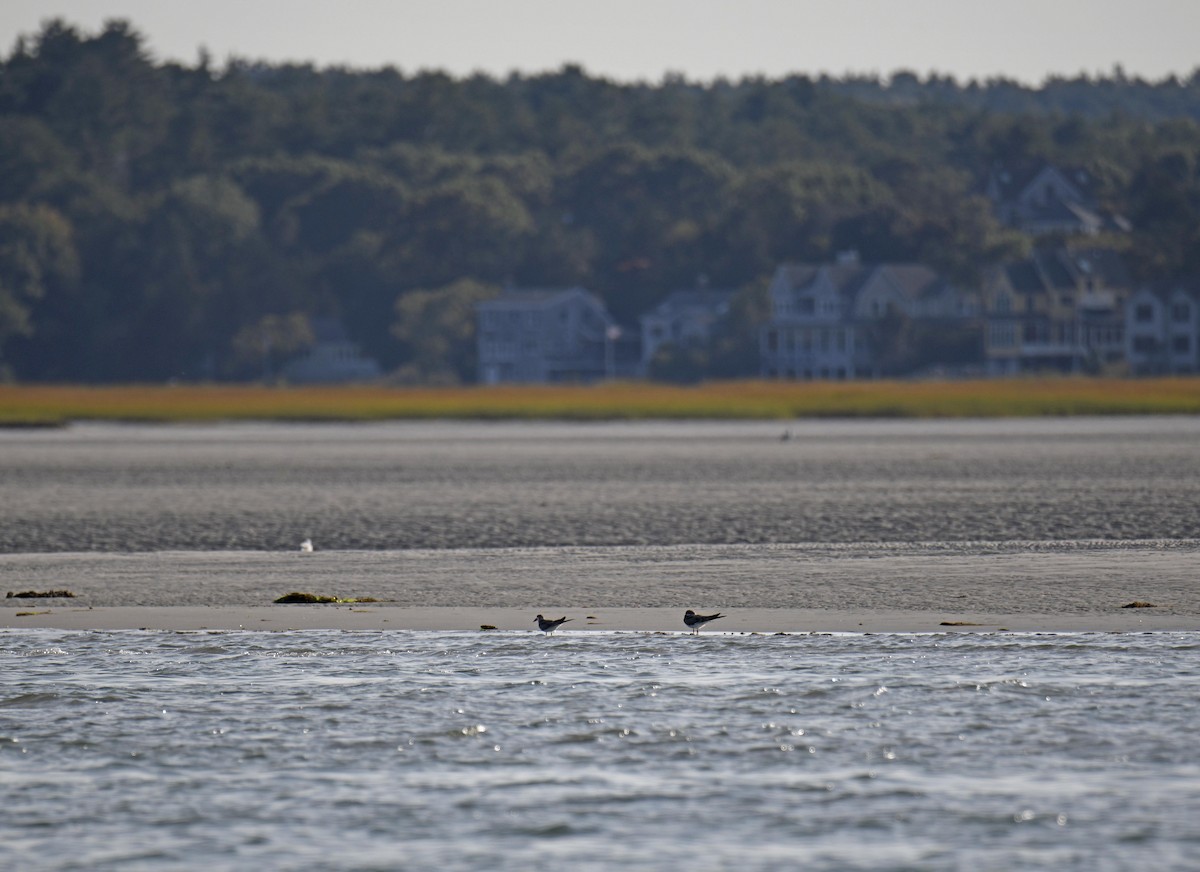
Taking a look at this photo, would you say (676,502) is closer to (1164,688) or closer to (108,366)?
(1164,688)

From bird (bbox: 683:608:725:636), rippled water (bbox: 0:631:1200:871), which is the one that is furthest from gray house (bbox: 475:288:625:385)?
rippled water (bbox: 0:631:1200:871)

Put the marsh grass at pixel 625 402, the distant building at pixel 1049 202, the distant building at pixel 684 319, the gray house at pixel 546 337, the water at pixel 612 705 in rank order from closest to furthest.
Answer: the water at pixel 612 705 < the marsh grass at pixel 625 402 < the distant building at pixel 684 319 < the gray house at pixel 546 337 < the distant building at pixel 1049 202

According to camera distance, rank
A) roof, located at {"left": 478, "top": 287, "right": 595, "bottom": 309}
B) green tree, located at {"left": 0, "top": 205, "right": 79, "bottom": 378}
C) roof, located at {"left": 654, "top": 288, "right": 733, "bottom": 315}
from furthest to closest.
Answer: roof, located at {"left": 478, "top": 287, "right": 595, "bottom": 309}, roof, located at {"left": 654, "top": 288, "right": 733, "bottom": 315}, green tree, located at {"left": 0, "top": 205, "right": 79, "bottom": 378}

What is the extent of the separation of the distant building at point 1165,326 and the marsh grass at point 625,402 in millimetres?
32763

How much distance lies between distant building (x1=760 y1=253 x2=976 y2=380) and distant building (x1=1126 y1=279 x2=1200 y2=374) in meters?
10.0

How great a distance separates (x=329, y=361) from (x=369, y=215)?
1605cm

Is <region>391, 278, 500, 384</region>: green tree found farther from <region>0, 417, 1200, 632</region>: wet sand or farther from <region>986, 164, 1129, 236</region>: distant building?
<region>0, 417, 1200, 632</region>: wet sand

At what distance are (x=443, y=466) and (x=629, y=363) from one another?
9089 cm

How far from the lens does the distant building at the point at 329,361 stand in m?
123

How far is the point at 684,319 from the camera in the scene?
11912 centimetres

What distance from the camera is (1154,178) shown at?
12750 centimetres

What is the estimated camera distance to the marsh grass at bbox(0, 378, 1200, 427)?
57.5 metres

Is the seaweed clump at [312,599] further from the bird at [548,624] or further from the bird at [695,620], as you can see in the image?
the bird at [695,620]

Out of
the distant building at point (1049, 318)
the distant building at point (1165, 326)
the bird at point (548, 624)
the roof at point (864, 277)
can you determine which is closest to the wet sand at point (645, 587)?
the bird at point (548, 624)
